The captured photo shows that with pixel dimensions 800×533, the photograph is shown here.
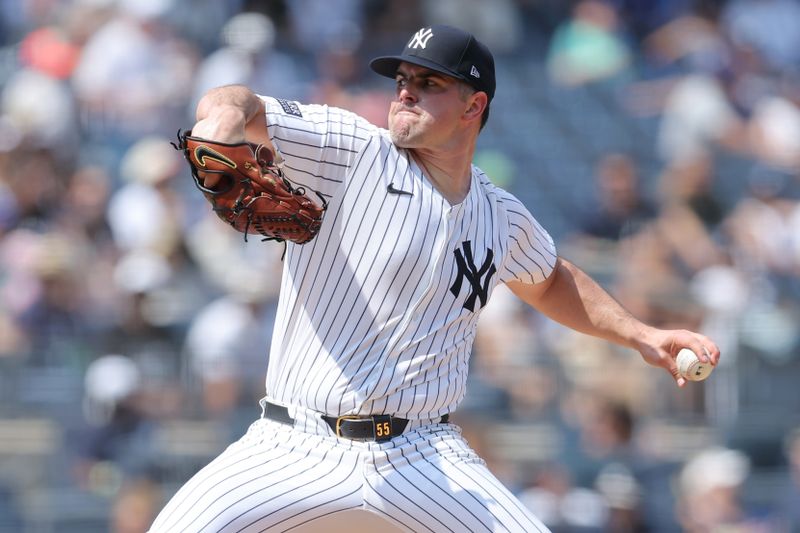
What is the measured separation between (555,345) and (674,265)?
33.6 inches

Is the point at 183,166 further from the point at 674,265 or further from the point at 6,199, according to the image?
the point at 674,265

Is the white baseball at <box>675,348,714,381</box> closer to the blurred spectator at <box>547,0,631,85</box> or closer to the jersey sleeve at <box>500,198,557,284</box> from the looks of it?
the jersey sleeve at <box>500,198,557,284</box>

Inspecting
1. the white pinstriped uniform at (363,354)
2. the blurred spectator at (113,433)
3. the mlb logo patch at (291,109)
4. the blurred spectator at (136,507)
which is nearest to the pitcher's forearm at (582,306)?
the white pinstriped uniform at (363,354)

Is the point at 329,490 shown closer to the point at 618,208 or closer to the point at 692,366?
the point at 692,366

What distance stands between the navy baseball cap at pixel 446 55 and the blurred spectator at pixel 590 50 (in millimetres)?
5428

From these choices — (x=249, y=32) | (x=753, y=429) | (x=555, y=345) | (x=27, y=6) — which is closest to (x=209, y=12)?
(x=249, y=32)

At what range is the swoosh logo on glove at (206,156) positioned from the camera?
2.84 m

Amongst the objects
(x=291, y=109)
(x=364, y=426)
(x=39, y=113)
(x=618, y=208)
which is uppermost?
(x=39, y=113)

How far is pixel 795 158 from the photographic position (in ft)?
26.5

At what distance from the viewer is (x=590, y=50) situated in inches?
352

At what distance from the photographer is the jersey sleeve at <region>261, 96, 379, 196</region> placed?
3234 mm

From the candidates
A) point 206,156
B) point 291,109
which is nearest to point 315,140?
point 291,109

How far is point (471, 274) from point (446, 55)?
0.58m

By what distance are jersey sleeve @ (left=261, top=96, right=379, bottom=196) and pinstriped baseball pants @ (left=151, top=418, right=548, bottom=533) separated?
26.0 inches
